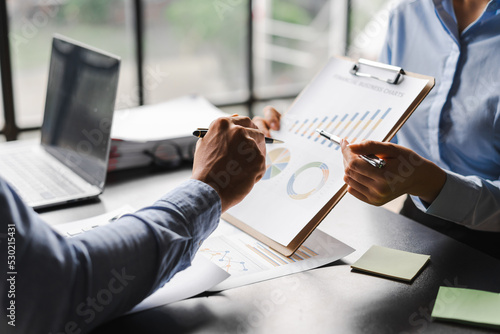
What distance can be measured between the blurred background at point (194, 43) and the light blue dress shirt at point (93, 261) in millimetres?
1883

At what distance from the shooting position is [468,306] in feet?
2.80

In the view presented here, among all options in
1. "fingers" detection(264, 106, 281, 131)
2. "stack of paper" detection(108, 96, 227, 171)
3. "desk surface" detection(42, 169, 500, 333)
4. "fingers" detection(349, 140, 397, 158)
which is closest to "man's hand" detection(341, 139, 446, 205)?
"fingers" detection(349, 140, 397, 158)

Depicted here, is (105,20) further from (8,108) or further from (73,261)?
(73,261)

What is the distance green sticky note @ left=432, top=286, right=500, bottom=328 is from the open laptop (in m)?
0.83

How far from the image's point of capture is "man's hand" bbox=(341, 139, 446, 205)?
3.28 ft

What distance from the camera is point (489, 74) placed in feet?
4.19

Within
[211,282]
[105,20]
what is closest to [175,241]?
[211,282]

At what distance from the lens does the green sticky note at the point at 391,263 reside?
0.95 m

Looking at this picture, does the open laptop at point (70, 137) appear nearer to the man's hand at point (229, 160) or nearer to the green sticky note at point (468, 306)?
the man's hand at point (229, 160)

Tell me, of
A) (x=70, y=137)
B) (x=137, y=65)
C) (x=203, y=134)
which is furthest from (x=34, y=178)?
(x=137, y=65)

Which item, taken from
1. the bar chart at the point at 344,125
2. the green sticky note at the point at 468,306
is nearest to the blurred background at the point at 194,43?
the bar chart at the point at 344,125

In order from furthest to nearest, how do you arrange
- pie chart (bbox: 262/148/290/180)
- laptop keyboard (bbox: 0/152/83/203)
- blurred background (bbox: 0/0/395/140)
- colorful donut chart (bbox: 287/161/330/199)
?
blurred background (bbox: 0/0/395/140) < laptop keyboard (bbox: 0/152/83/203) < pie chart (bbox: 262/148/290/180) < colorful donut chart (bbox: 287/161/330/199)

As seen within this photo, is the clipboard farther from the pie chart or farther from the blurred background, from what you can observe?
the blurred background

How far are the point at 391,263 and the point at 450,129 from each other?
50 cm
